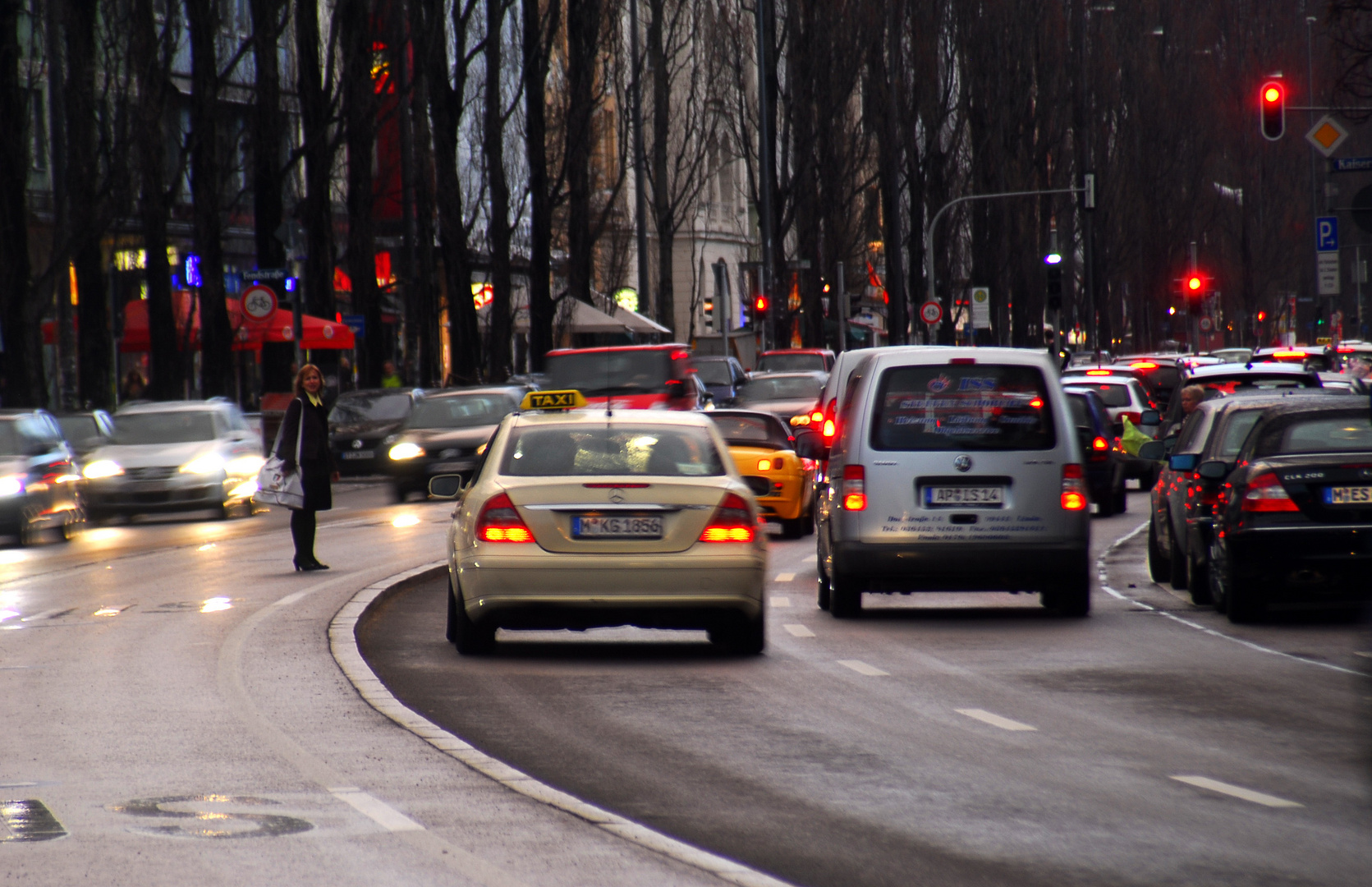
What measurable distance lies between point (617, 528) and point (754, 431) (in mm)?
12721

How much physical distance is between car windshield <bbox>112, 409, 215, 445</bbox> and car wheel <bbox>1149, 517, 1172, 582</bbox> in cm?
1527

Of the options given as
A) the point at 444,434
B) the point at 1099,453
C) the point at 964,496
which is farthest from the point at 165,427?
the point at 964,496

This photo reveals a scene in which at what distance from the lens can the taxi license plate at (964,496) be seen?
14.8m

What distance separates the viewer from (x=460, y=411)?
33.1 meters

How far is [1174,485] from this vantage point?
1698 centimetres

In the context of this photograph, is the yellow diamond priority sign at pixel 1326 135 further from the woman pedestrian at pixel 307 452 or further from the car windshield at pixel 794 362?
the car windshield at pixel 794 362

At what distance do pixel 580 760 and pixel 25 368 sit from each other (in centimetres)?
2803

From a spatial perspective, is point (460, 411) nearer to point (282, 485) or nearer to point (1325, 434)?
point (282, 485)

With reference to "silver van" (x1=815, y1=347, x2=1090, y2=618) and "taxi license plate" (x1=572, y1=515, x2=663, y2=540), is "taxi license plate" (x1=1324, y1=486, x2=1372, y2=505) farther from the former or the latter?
"taxi license plate" (x1=572, y1=515, x2=663, y2=540)

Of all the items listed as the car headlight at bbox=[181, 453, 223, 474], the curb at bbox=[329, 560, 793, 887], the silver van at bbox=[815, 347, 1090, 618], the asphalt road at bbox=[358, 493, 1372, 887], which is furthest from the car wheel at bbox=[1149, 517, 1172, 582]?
the car headlight at bbox=[181, 453, 223, 474]

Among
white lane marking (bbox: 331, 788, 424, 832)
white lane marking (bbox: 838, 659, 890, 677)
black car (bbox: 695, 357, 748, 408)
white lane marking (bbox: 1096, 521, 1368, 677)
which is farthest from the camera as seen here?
black car (bbox: 695, 357, 748, 408)

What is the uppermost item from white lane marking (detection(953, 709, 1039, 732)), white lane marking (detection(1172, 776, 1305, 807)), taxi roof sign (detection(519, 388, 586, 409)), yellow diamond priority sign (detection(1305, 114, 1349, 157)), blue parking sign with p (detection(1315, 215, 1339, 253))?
yellow diamond priority sign (detection(1305, 114, 1349, 157))

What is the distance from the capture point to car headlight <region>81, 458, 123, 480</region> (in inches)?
1141

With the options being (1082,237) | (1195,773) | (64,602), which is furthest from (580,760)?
(1082,237)
